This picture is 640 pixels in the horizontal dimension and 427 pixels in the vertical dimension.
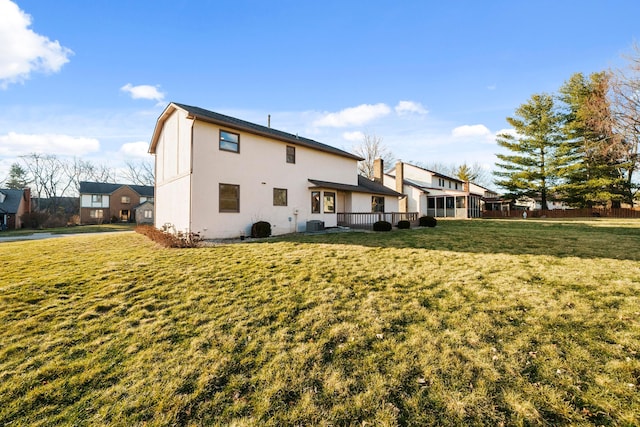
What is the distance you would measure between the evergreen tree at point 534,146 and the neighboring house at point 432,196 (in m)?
5.71

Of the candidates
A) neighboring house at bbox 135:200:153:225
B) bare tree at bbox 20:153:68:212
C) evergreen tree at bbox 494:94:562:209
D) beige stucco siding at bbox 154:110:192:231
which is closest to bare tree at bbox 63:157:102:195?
bare tree at bbox 20:153:68:212

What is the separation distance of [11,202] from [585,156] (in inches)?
2921

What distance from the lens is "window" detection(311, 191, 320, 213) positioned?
17234 mm

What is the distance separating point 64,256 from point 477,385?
39.9 ft

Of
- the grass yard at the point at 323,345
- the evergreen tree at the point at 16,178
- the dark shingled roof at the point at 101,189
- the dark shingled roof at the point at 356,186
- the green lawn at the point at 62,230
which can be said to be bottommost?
the grass yard at the point at 323,345

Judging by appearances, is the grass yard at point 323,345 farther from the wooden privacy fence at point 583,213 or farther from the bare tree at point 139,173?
the bare tree at point 139,173

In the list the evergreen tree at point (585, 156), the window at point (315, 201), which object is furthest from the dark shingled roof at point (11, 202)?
the evergreen tree at point (585, 156)

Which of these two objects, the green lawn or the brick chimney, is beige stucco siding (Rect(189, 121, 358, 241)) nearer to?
the brick chimney

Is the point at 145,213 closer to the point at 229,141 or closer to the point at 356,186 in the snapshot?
the point at 229,141

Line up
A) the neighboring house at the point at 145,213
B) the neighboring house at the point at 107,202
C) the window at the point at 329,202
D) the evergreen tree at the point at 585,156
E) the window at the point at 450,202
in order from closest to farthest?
1. the window at the point at 329,202
2. the evergreen tree at the point at 585,156
3. the window at the point at 450,202
4. the neighboring house at the point at 145,213
5. the neighboring house at the point at 107,202

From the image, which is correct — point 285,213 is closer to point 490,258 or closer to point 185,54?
point 185,54

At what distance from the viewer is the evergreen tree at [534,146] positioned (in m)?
32.1

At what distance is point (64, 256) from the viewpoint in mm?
8953

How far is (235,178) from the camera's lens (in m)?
13.8
